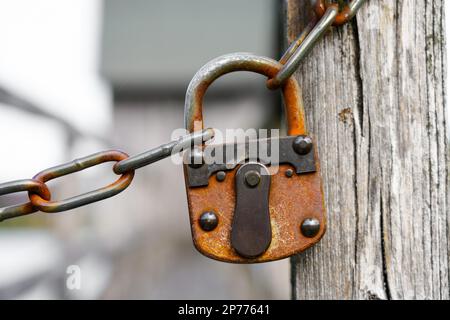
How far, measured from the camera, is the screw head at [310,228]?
619mm

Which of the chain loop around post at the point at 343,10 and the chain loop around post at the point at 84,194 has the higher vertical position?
the chain loop around post at the point at 343,10

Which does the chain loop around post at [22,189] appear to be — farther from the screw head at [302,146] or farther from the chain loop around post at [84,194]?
the screw head at [302,146]

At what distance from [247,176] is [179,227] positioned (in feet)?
12.7

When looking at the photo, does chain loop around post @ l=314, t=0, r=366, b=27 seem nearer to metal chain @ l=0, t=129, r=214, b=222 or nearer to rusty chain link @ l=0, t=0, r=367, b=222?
rusty chain link @ l=0, t=0, r=367, b=222

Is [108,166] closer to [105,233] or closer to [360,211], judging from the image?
[105,233]

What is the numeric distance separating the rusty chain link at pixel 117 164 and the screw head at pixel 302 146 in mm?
81

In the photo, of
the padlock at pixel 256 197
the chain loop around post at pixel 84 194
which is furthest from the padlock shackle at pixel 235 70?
the chain loop around post at pixel 84 194

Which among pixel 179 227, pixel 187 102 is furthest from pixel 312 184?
pixel 179 227

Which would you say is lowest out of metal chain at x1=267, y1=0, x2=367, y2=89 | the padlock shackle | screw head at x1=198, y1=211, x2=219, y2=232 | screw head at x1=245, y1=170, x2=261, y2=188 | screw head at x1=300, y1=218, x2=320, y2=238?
screw head at x1=300, y1=218, x2=320, y2=238

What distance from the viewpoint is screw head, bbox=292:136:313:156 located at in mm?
612

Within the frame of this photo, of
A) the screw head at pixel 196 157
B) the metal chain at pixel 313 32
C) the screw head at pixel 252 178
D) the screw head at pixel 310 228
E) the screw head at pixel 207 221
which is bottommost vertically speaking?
the screw head at pixel 310 228

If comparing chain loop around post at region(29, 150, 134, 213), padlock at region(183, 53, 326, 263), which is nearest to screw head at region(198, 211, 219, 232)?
padlock at region(183, 53, 326, 263)

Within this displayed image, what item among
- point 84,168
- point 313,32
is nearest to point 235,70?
point 313,32
